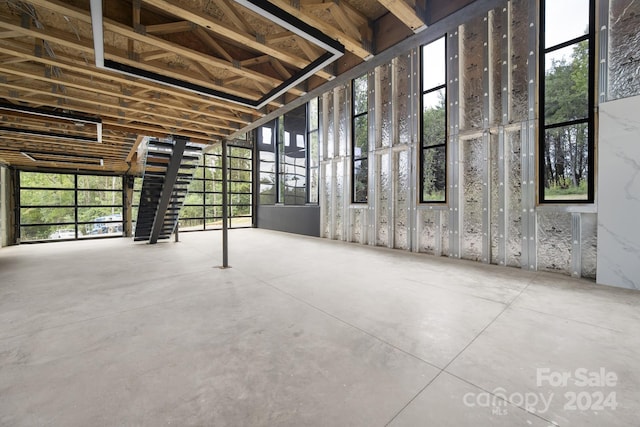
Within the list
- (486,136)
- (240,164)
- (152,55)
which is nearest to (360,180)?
(486,136)

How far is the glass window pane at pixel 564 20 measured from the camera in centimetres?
419

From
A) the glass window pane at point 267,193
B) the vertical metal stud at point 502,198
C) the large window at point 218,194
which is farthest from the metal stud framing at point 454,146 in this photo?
the large window at point 218,194

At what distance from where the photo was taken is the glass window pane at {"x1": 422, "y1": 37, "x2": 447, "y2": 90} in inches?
237

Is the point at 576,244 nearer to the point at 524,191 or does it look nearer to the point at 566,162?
the point at 524,191

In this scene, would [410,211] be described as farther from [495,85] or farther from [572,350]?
[572,350]

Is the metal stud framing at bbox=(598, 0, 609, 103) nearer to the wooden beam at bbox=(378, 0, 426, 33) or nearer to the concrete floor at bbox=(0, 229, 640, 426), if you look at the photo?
the concrete floor at bbox=(0, 229, 640, 426)

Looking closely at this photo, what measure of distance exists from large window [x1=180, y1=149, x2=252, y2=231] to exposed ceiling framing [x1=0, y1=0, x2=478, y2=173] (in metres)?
8.26

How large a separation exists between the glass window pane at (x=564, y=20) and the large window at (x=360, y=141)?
410 cm

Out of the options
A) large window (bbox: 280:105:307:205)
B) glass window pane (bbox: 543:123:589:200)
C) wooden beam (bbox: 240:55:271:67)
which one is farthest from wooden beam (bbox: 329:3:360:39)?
large window (bbox: 280:105:307:205)

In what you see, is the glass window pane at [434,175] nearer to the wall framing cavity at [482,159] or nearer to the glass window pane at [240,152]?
the wall framing cavity at [482,159]

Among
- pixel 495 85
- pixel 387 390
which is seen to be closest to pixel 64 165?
pixel 387 390

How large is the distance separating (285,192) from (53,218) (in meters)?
15.2

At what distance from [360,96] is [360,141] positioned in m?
1.43

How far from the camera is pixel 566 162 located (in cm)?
436
